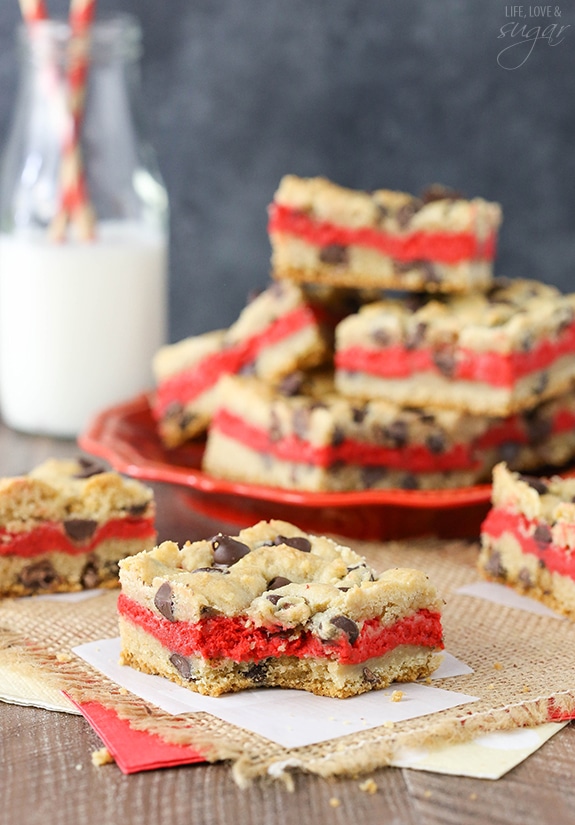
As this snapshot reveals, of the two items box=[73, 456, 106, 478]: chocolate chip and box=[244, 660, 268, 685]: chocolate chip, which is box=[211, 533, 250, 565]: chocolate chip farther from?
box=[73, 456, 106, 478]: chocolate chip

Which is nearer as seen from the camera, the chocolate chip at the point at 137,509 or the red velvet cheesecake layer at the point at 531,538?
the red velvet cheesecake layer at the point at 531,538

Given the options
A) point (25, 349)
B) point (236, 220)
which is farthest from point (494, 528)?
point (236, 220)

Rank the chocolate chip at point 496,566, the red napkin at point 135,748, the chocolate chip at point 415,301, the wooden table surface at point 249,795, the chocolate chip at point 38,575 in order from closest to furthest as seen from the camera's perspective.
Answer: the wooden table surface at point 249,795
the red napkin at point 135,748
the chocolate chip at point 38,575
the chocolate chip at point 496,566
the chocolate chip at point 415,301

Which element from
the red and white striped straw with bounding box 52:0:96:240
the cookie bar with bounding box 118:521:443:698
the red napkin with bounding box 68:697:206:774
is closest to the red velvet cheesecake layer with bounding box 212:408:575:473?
the cookie bar with bounding box 118:521:443:698

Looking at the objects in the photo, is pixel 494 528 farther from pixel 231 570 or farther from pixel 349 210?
pixel 349 210

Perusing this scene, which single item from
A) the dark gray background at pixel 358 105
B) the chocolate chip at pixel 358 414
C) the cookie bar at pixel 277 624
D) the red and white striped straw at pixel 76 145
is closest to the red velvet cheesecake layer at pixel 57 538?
the cookie bar at pixel 277 624

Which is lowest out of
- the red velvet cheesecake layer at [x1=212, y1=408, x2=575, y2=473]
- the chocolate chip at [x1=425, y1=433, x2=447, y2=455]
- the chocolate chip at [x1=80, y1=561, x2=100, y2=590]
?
the chocolate chip at [x1=80, y1=561, x2=100, y2=590]

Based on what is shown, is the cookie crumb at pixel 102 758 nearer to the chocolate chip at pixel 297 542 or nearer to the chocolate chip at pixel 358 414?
the chocolate chip at pixel 297 542
